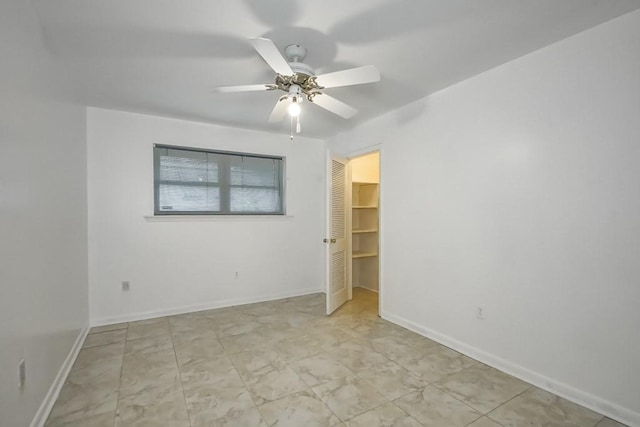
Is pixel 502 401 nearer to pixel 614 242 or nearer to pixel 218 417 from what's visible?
pixel 614 242

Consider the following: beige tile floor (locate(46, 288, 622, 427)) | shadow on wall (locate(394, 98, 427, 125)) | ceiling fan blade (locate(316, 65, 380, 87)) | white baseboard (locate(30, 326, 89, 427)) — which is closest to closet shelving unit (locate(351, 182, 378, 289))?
shadow on wall (locate(394, 98, 427, 125))

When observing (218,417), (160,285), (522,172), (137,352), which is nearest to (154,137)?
(160,285)

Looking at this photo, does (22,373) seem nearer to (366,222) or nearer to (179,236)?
(179,236)

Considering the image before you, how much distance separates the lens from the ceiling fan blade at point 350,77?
5.98 ft

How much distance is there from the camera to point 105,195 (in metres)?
3.26

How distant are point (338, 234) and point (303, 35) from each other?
242 centimetres

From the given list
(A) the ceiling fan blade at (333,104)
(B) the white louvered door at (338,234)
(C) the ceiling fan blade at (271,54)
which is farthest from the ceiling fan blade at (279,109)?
(B) the white louvered door at (338,234)

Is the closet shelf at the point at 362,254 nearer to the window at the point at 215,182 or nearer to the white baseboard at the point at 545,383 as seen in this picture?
the window at the point at 215,182

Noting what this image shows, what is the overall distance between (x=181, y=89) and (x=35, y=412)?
8.55ft

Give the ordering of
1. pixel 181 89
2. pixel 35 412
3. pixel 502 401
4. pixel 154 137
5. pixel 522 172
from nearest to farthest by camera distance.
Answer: pixel 35 412
pixel 502 401
pixel 522 172
pixel 181 89
pixel 154 137

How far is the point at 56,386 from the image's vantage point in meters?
1.99

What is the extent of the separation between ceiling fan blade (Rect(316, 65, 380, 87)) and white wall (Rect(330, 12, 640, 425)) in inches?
48.0

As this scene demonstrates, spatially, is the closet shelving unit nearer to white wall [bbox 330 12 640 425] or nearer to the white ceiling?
white wall [bbox 330 12 640 425]

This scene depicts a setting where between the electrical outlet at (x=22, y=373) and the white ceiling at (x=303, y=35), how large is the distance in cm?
200
